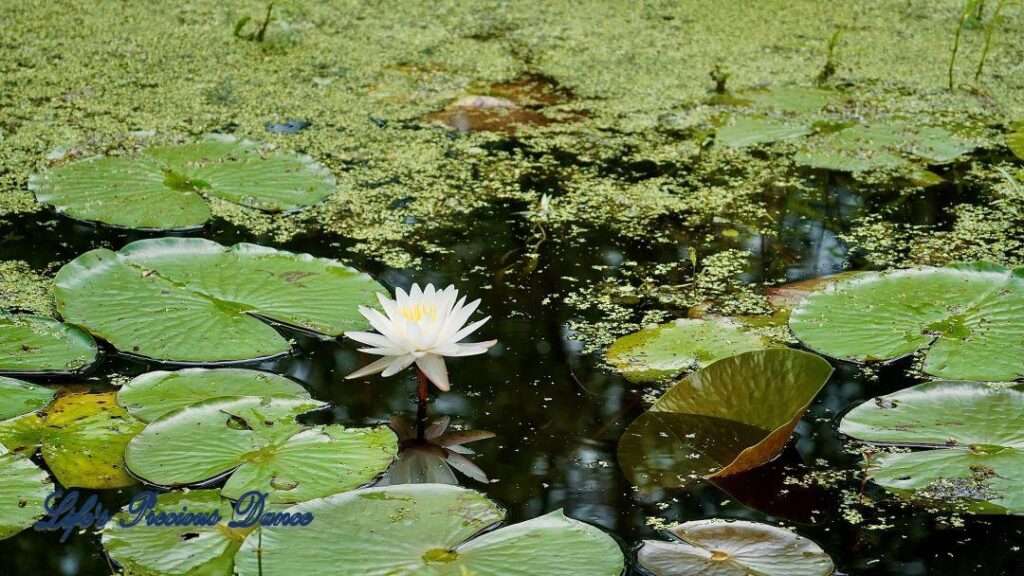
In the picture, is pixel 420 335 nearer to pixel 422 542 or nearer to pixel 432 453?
pixel 432 453

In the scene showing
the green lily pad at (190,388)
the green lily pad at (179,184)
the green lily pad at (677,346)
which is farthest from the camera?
the green lily pad at (179,184)

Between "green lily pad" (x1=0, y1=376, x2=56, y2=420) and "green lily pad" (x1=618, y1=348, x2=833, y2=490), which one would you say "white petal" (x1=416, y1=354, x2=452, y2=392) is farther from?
"green lily pad" (x1=0, y1=376, x2=56, y2=420)

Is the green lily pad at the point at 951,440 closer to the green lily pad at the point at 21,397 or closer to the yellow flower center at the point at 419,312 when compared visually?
the yellow flower center at the point at 419,312

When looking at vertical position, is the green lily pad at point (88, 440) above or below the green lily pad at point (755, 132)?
below

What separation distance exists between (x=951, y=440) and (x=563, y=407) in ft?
1.93

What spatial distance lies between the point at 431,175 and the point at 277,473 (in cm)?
134

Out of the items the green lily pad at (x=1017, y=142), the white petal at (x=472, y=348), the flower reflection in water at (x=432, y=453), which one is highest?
the green lily pad at (x=1017, y=142)

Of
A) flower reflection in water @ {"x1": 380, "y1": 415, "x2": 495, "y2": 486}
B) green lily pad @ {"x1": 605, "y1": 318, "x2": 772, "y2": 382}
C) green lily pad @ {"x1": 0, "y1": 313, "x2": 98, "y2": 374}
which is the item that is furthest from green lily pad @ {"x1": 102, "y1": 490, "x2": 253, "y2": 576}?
green lily pad @ {"x1": 605, "y1": 318, "x2": 772, "y2": 382}

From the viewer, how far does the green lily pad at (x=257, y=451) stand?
1.41 m

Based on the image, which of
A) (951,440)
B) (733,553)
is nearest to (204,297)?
(733,553)

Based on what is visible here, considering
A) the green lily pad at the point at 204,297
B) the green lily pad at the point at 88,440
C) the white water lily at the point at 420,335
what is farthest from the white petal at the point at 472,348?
the green lily pad at the point at 88,440

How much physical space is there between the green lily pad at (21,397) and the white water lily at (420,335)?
50cm

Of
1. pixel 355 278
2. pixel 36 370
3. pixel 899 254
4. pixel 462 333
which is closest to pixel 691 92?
pixel 899 254

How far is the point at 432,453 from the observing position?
1.54 m
